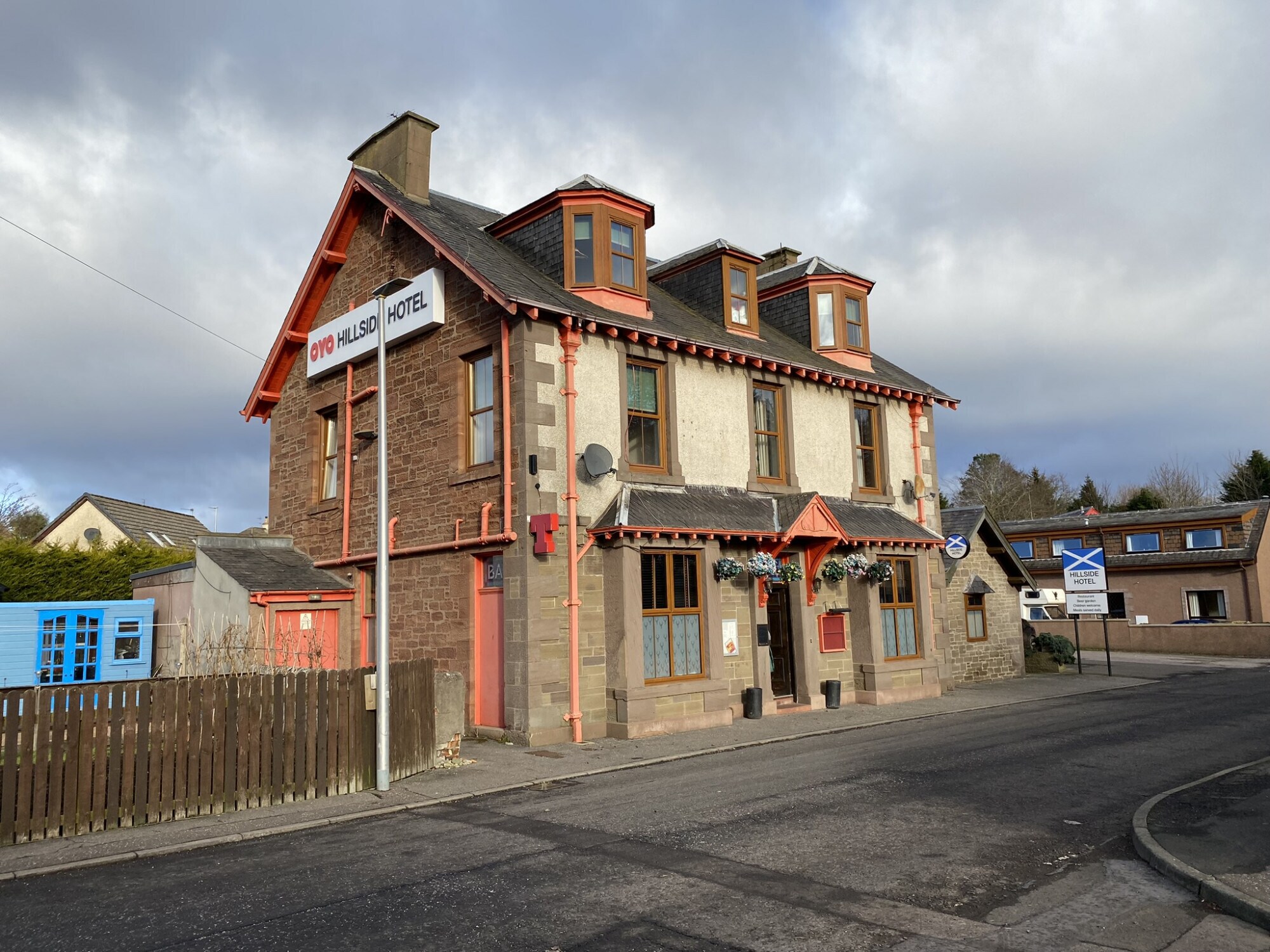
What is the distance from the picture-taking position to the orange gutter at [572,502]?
15406mm

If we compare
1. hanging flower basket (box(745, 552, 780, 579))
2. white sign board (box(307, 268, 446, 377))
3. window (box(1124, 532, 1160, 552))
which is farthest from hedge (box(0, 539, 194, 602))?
window (box(1124, 532, 1160, 552))

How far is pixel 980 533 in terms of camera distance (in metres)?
25.9

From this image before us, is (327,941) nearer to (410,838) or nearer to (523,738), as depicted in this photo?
(410,838)

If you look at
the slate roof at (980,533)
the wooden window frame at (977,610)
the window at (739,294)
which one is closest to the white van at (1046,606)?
the slate roof at (980,533)

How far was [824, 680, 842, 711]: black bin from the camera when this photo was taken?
19.3 meters

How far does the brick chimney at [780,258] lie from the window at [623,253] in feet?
33.1

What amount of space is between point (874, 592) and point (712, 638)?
4791mm

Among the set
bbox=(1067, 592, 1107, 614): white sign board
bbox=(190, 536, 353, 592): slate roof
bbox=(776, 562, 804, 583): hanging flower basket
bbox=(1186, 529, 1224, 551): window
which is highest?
bbox=(1186, 529, 1224, 551): window

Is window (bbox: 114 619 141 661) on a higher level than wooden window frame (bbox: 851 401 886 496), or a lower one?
lower

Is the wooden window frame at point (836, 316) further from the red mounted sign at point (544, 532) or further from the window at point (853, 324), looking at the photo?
the red mounted sign at point (544, 532)

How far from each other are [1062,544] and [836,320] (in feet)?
88.7

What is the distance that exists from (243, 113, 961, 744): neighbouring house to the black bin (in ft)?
0.74

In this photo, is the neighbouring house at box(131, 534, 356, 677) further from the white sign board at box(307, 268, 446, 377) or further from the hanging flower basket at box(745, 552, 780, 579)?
the hanging flower basket at box(745, 552, 780, 579)

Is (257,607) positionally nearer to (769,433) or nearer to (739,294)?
(769,433)
